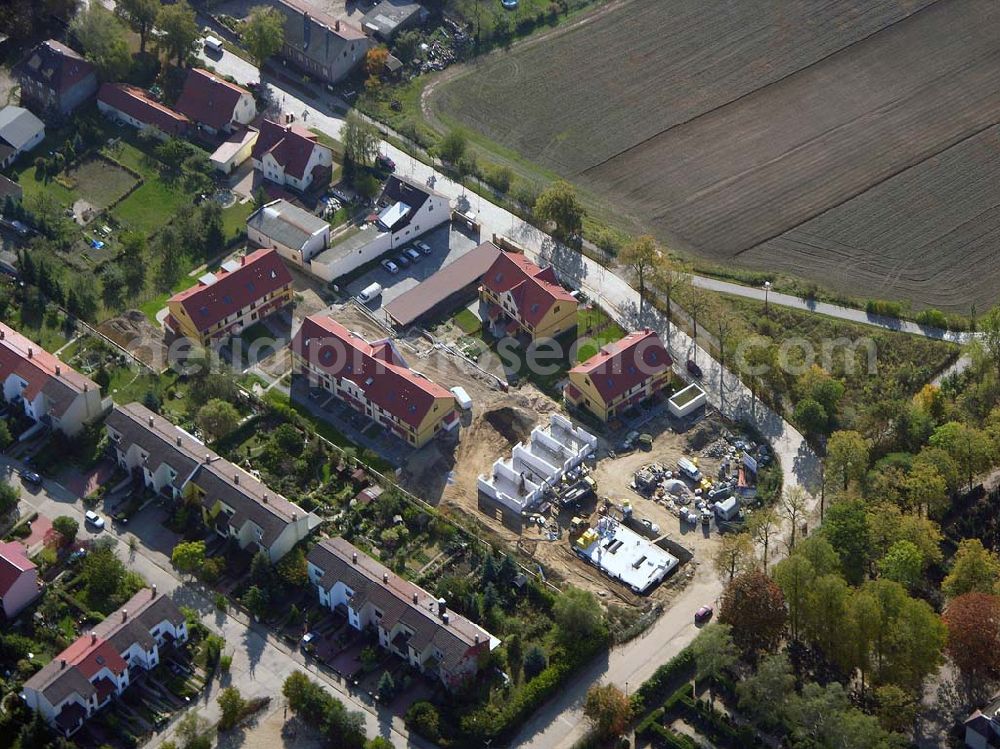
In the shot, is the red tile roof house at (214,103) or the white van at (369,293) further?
the red tile roof house at (214,103)

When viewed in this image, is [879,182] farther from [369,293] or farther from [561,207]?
[369,293]

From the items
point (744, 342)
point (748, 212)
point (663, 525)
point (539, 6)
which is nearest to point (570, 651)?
point (663, 525)

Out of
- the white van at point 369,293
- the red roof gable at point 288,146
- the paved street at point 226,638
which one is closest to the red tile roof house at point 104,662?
the paved street at point 226,638

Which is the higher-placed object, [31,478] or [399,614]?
[399,614]

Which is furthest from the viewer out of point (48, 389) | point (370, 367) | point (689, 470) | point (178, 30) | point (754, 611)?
point (178, 30)

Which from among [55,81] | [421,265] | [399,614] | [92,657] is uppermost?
[55,81]

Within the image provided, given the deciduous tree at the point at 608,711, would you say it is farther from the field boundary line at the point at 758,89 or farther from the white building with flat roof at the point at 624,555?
the field boundary line at the point at 758,89

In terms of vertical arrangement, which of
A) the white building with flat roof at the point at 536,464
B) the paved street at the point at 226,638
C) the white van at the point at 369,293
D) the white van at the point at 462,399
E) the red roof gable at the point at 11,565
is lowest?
the paved street at the point at 226,638

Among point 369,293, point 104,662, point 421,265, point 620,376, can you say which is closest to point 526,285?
point 421,265
